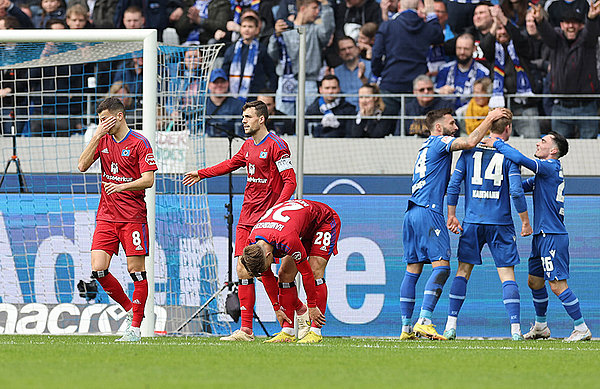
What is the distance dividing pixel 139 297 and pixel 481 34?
7.71 m

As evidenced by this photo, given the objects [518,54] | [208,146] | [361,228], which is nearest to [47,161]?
[208,146]

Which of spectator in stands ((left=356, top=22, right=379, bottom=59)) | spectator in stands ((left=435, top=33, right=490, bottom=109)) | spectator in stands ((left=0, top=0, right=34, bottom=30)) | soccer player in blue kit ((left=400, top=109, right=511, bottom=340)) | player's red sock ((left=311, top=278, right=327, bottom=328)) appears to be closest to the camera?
player's red sock ((left=311, top=278, right=327, bottom=328))

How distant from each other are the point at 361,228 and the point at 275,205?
2.50m

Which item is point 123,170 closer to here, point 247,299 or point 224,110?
point 247,299

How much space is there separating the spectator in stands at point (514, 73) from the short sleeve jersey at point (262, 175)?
569 centimetres

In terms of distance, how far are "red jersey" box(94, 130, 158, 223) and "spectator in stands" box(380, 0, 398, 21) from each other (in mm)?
7085

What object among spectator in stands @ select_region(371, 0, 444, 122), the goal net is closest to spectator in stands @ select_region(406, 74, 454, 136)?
spectator in stands @ select_region(371, 0, 444, 122)

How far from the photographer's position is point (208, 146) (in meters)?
13.1

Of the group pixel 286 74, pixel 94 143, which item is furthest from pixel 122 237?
pixel 286 74

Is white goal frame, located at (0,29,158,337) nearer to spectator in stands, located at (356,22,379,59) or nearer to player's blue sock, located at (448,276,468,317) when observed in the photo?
player's blue sock, located at (448,276,468,317)

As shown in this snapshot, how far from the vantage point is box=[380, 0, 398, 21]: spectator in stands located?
14.0 meters

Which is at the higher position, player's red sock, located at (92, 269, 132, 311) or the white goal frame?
the white goal frame

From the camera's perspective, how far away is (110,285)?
7852mm

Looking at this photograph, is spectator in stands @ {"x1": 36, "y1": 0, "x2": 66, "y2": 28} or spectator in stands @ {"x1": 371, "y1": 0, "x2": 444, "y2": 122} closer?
spectator in stands @ {"x1": 371, "y1": 0, "x2": 444, "y2": 122}
